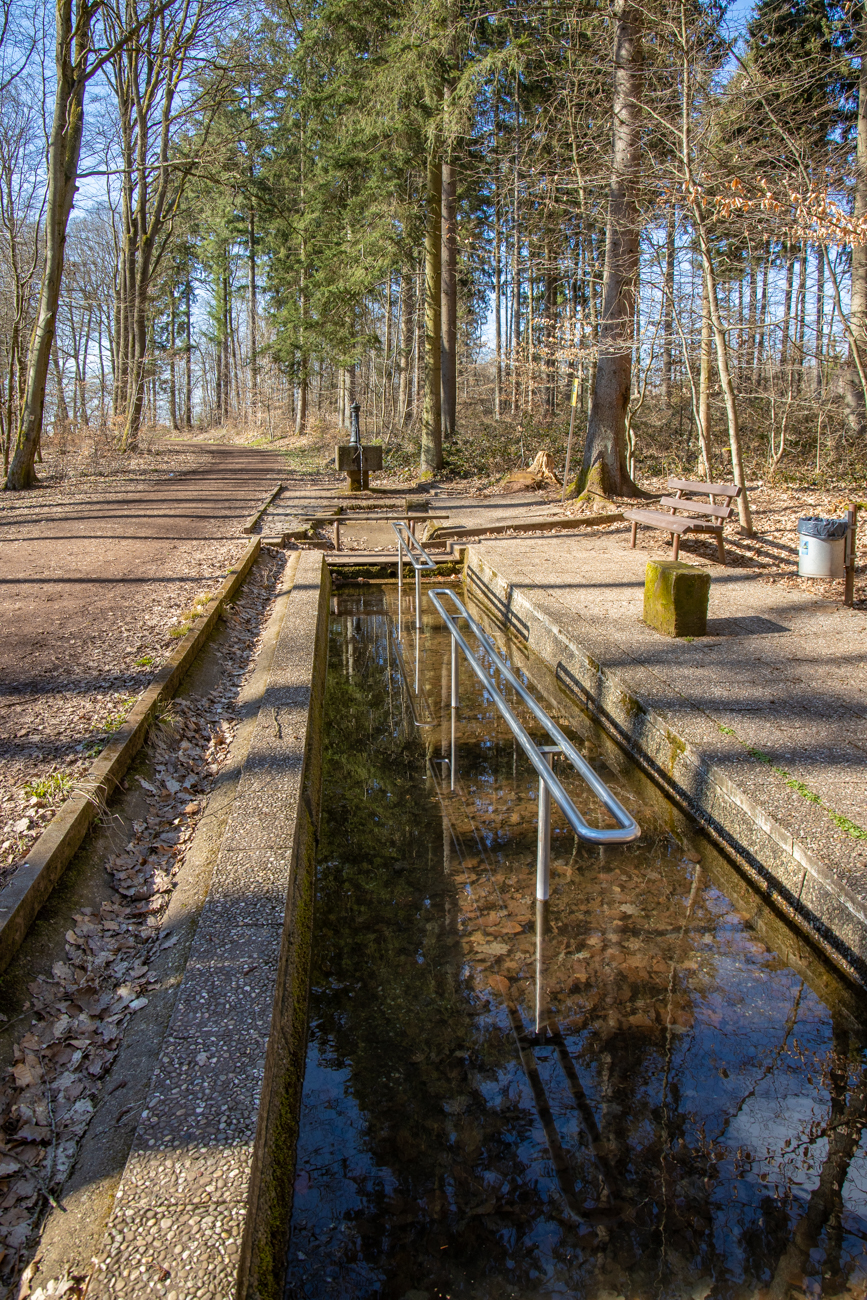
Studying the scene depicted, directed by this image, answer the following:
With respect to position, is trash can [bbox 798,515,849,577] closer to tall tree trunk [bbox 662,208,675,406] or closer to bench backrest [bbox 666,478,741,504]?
bench backrest [bbox 666,478,741,504]

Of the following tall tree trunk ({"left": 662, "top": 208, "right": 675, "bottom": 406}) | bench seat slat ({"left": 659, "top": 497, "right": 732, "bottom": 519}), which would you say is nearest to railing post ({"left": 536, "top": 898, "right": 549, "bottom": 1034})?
bench seat slat ({"left": 659, "top": 497, "right": 732, "bottom": 519})

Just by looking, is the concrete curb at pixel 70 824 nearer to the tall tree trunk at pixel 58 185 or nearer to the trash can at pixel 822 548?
the trash can at pixel 822 548

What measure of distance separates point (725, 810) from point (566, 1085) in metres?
1.89

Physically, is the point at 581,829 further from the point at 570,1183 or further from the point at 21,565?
the point at 21,565

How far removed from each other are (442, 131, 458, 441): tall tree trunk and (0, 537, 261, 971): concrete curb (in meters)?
16.3

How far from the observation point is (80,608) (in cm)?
820

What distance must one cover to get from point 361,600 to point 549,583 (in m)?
3.19

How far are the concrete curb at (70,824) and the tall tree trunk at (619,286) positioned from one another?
364 inches

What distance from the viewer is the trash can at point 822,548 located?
7816mm

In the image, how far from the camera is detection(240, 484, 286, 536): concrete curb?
1366cm

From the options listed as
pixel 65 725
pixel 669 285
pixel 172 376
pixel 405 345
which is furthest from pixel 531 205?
pixel 172 376

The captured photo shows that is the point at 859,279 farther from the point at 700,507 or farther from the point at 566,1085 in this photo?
the point at 566,1085

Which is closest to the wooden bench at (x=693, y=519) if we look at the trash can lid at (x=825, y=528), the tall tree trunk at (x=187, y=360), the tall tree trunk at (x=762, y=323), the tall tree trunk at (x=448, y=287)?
the trash can lid at (x=825, y=528)

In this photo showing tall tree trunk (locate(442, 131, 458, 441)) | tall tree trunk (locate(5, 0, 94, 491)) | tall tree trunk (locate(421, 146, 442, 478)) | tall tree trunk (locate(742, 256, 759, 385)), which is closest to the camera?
tall tree trunk (locate(742, 256, 759, 385))
